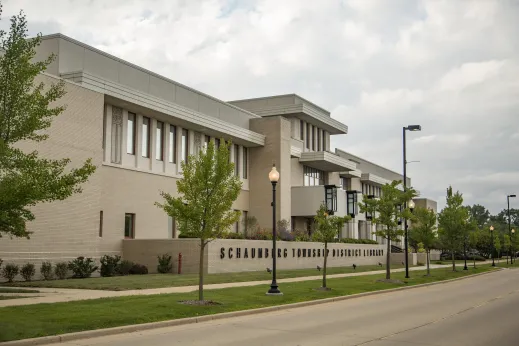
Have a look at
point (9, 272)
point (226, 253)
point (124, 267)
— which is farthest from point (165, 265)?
point (9, 272)

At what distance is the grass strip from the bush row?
9.84m

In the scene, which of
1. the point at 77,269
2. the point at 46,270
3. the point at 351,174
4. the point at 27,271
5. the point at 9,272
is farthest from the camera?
the point at 351,174

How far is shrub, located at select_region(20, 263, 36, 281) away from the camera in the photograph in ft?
87.4

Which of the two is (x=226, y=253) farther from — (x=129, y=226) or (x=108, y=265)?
(x=108, y=265)

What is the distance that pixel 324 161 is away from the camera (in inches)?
2240

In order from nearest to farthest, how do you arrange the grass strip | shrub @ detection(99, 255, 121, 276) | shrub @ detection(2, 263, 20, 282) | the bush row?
the grass strip, shrub @ detection(2, 263, 20, 282), the bush row, shrub @ detection(99, 255, 121, 276)

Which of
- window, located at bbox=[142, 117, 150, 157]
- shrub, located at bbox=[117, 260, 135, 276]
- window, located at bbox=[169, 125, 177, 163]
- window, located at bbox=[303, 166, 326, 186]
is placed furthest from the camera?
window, located at bbox=[303, 166, 326, 186]

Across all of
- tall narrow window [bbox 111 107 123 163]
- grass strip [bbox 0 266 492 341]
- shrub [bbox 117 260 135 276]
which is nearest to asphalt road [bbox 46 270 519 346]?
grass strip [bbox 0 266 492 341]

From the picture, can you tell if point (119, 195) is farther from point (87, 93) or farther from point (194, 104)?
point (194, 104)

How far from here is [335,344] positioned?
11.8 meters

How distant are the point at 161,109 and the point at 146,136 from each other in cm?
231

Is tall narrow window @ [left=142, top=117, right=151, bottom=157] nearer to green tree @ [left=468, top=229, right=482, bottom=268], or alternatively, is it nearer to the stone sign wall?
the stone sign wall

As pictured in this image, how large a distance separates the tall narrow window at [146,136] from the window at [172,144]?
254cm

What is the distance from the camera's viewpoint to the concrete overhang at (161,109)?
33.0 metres
